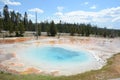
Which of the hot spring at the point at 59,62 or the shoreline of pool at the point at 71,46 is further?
the hot spring at the point at 59,62

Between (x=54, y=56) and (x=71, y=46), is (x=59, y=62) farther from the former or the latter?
(x=71, y=46)

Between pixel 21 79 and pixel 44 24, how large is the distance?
10132 centimetres

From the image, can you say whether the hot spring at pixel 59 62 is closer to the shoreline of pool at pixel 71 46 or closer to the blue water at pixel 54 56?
the blue water at pixel 54 56

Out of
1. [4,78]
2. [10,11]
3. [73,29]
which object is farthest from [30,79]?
[10,11]

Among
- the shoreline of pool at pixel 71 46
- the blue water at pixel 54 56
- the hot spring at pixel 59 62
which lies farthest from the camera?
the blue water at pixel 54 56

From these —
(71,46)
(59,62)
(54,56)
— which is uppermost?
(71,46)

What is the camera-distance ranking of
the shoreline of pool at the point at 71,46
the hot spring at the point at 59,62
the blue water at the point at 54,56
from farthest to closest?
the blue water at the point at 54,56, the hot spring at the point at 59,62, the shoreline of pool at the point at 71,46

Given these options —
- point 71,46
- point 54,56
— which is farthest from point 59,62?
point 71,46

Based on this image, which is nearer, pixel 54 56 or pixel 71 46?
pixel 54 56

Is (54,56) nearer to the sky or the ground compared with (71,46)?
nearer to the ground

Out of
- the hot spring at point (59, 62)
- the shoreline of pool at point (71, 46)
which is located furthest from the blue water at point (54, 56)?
the shoreline of pool at point (71, 46)

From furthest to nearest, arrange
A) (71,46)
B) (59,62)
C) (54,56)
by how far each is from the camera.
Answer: (71,46)
(54,56)
(59,62)

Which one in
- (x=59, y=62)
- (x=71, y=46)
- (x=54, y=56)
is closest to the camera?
(x=59, y=62)

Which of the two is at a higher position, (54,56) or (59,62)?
(59,62)
